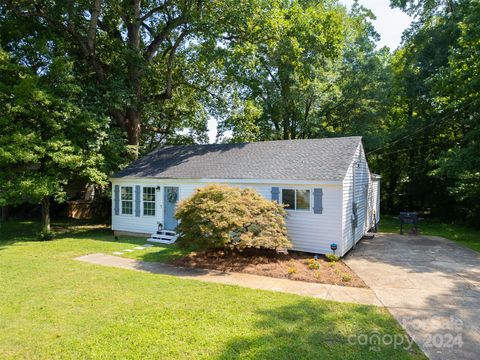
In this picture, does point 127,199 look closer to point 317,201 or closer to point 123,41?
point 317,201

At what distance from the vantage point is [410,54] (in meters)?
23.2

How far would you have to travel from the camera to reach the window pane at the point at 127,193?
50.5 ft

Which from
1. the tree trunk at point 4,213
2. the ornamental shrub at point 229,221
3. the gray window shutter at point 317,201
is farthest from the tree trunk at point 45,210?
the gray window shutter at point 317,201

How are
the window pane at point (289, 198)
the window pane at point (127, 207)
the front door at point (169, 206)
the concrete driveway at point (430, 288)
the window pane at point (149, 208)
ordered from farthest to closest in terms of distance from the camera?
the window pane at point (127, 207) < the window pane at point (149, 208) < the front door at point (169, 206) < the window pane at point (289, 198) < the concrete driveway at point (430, 288)

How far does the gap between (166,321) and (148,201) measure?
9.72 meters

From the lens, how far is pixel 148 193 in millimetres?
14797

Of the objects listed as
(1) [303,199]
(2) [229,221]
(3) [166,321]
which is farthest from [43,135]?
(3) [166,321]

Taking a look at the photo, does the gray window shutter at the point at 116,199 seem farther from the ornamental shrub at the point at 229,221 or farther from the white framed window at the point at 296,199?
the white framed window at the point at 296,199

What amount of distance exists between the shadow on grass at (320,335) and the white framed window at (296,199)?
5146 mm

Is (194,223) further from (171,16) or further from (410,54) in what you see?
(410,54)

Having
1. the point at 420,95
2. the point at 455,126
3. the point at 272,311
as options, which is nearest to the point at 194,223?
the point at 272,311

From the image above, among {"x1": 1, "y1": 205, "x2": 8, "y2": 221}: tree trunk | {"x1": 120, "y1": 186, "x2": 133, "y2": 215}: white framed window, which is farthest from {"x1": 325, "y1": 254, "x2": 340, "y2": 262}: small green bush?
{"x1": 1, "y1": 205, "x2": 8, "y2": 221}: tree trunk

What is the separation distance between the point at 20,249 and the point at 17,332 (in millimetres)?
8299

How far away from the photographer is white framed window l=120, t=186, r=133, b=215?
15344 millimetres
